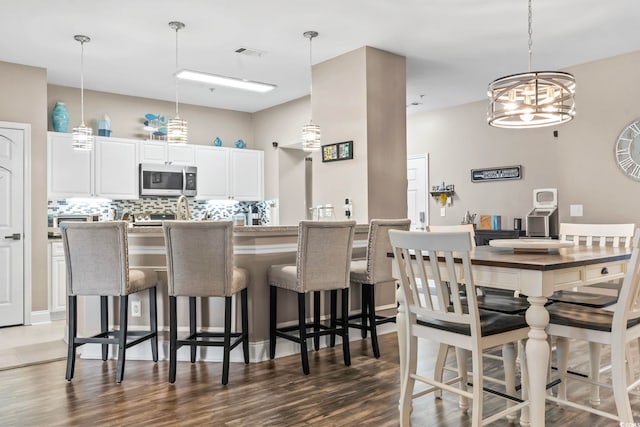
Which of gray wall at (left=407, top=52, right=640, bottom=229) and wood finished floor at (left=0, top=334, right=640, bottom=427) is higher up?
gray wall at (left=407, top=52, right=640, bottom=229)

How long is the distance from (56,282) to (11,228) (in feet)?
2.42

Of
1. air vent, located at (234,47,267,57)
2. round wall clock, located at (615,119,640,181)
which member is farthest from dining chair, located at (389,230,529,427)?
round wall clock, located at (615,119,640,181)

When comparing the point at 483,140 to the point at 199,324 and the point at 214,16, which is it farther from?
the point at 199,324

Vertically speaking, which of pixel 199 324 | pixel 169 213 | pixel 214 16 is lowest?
pixel 199 324

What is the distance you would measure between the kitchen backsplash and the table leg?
221 inches

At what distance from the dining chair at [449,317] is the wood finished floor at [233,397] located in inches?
13.9

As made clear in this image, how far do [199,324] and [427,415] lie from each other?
191 centimetres

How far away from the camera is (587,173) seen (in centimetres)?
541

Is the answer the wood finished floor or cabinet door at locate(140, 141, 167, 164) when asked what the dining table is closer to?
the wood finished floor

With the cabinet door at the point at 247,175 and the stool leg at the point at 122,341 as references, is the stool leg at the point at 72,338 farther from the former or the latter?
the cabinet door at the point at 247,175

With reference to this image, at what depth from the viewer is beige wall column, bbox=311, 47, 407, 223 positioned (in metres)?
4.85

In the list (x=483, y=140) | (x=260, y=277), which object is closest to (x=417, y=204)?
(x=483, y=140)

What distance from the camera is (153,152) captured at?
21.7ft

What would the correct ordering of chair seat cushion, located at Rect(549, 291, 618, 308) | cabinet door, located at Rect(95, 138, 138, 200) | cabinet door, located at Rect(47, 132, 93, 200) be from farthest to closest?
cabinet door, located at Rect(95, 138, 138, 200) < cabinet door, located at Rect(47, 132, 93, 200) < chair seat cushion, located at Rect(549, 291, 618, 308)
